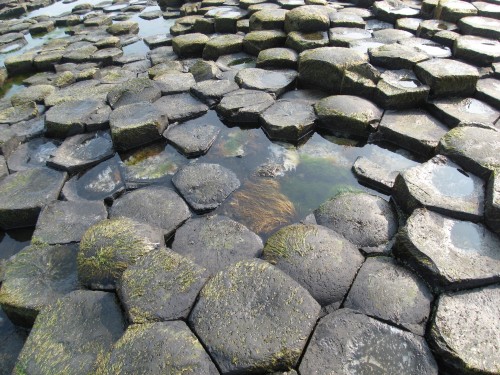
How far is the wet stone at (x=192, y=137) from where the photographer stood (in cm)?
357

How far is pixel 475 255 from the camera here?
2.29 m

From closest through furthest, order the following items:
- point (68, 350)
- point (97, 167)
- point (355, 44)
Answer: point (68, 350) → point (97, 167) → point (355, 44)

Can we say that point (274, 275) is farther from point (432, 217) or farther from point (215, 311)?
point (432, 217)

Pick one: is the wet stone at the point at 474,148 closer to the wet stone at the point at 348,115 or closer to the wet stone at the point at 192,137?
A: the wet stone at the point at 348,115

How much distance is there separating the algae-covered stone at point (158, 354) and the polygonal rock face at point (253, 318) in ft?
0.23

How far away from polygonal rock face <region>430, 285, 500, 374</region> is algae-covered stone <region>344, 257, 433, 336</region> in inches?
3.5

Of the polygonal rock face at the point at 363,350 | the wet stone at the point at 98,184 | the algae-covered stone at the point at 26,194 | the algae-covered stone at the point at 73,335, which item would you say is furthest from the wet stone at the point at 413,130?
the algae-covered stone at the point at 26,194

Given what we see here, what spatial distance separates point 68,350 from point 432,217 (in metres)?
2.48

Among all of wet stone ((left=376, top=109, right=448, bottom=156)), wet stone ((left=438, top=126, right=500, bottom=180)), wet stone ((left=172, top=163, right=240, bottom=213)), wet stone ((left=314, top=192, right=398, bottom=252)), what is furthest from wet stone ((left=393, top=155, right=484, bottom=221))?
wet stone ((left=172, top=163, right=240, bottom=213))

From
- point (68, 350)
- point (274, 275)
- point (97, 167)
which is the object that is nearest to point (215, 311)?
point (274, 275)

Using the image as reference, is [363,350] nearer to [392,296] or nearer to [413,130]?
[392,296]

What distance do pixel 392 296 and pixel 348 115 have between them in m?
2.10

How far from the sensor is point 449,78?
3.78 metres

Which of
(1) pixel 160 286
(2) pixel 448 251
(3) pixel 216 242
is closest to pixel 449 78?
(2) pixel 448 251
